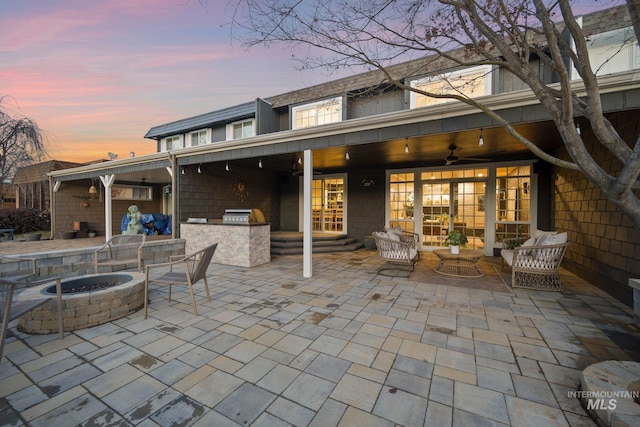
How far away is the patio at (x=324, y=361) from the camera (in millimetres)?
1577

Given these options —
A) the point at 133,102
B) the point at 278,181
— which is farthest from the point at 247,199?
the point at 133,102

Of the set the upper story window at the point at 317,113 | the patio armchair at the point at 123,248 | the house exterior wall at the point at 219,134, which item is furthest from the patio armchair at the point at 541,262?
the house exterior wall at the point at 219,134

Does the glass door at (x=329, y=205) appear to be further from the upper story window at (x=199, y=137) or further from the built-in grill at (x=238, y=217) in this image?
the upper story window at (x=199, y=137)

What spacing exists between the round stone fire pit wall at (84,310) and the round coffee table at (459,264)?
4882 millimetres

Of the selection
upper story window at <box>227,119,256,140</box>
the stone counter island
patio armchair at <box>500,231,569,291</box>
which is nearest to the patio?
patio armchair at <box>500,231,569,291</box>

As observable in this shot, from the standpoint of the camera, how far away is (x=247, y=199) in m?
8.52

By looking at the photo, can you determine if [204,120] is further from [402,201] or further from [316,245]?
[402,201]

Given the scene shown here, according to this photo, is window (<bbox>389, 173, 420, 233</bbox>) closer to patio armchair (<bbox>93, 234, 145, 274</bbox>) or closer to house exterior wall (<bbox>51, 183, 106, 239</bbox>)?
patio armchair (<bbox>93, 234, 145, 274</bbox>)

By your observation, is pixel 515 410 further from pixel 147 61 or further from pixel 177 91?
pixel 177 91

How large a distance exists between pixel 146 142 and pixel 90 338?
11.1 metres

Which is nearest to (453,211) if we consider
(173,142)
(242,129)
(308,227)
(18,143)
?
(308,227)

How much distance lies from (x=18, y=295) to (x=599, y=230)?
295 inches

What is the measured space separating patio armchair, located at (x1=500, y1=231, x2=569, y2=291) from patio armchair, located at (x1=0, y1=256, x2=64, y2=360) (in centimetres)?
560

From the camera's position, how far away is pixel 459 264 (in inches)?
212
